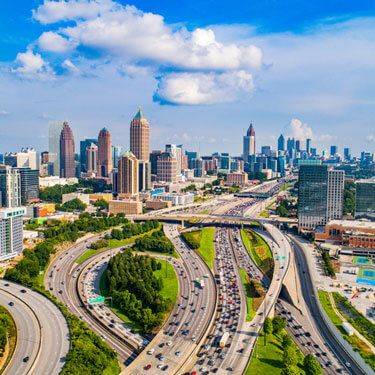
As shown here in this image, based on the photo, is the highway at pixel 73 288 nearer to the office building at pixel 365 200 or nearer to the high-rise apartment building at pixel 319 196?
the high-rise apartment building at pixel 319 196

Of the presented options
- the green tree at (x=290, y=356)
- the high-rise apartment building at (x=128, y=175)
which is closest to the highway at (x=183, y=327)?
the green tree at (x=290, y=356)

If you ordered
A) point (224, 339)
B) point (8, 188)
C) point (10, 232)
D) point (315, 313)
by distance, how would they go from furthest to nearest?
point (8, 188), point (10, 232), point (315, 313), point (224, 339)

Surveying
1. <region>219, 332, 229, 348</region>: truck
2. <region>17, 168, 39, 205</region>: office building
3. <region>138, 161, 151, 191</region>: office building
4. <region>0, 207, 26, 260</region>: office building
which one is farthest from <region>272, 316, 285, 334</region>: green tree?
<region>138, 161, 151, 191</region>: office building

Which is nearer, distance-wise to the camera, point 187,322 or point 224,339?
point 224,339

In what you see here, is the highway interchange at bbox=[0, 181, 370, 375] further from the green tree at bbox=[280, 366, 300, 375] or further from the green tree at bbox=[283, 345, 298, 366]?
the green tree at bbox=[280, 366, 300, 375]

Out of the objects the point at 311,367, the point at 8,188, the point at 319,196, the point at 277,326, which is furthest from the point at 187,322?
the point at 8,188

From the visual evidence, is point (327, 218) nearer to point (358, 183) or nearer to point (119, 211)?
point (358, 183)

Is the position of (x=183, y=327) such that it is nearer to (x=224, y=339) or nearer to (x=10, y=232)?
(x=224, y=339)
